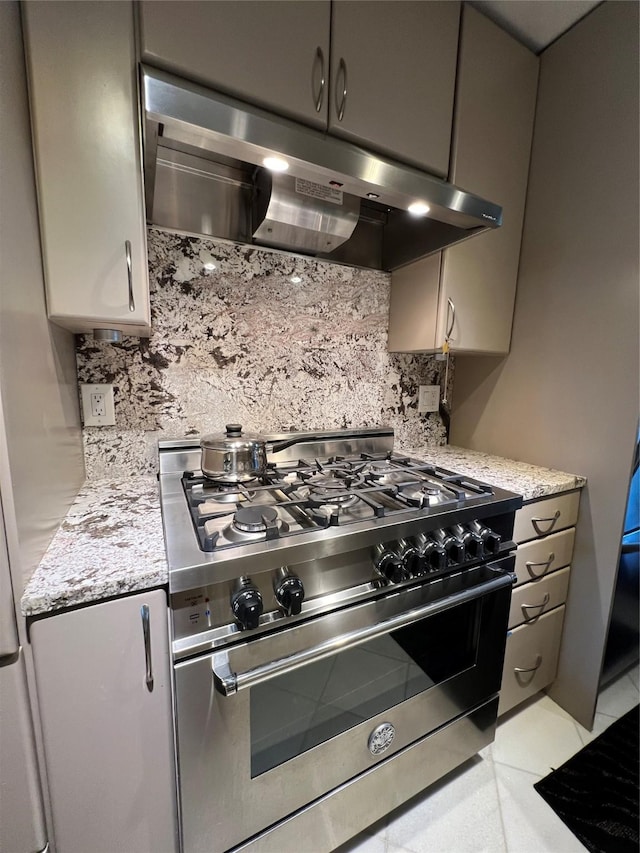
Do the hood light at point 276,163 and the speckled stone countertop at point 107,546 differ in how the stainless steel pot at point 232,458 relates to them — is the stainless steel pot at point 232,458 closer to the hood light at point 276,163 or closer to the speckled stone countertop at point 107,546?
the speckled stone countertop at point 107,546

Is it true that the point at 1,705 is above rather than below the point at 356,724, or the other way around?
above

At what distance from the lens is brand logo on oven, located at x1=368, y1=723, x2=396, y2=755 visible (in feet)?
3.00

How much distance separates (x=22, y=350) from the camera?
65 centimetres

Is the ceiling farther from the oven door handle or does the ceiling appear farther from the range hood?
the oven door handle

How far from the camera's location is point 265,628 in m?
0.73

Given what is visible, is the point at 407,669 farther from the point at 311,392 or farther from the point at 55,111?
the point at 55,111

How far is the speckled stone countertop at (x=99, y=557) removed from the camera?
58 centimetres

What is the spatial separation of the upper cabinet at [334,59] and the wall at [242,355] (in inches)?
18.2

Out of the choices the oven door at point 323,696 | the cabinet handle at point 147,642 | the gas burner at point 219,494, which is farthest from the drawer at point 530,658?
the cabinet handle at point 147,642

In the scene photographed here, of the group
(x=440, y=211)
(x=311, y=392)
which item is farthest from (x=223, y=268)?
(x=440, y=211)

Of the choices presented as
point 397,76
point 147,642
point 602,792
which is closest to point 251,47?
point 397,76

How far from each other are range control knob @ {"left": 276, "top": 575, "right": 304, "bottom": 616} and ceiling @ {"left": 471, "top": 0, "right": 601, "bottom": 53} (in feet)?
5.80

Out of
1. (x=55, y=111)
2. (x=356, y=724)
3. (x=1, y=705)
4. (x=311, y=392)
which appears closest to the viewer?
(x=1, y=705)

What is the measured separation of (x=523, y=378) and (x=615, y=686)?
137 centimetres
